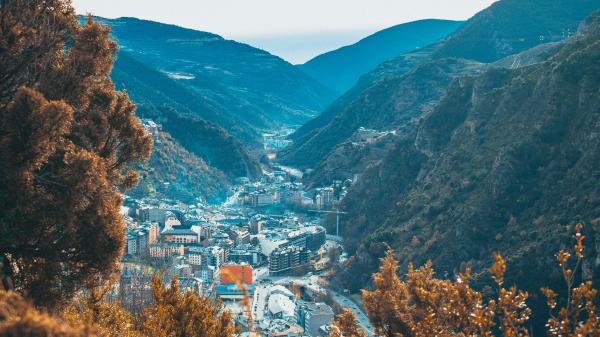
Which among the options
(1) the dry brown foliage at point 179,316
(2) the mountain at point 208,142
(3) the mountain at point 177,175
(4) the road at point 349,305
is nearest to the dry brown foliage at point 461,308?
(1) the dry brown foliage at point 179,316

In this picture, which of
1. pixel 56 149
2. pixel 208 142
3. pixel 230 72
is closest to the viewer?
pixel 56 149

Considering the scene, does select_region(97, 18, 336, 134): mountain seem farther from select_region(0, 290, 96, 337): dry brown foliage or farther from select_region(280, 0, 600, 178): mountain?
select_region(0, 290, 96, 337): dry brown foliage

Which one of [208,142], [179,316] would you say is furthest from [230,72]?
[179,316]

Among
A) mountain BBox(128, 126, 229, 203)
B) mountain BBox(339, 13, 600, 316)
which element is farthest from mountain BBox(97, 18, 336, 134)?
mountain BBox(339, 13, 600, 316)

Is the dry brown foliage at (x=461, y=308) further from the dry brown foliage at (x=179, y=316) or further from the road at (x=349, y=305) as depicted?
the road at (x=349, y=305)

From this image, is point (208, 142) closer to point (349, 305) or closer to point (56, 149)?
point (349, 305)

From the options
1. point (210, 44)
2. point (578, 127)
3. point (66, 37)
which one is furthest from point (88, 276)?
point (210, 44)
